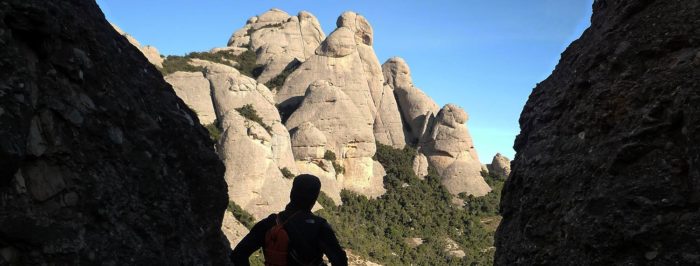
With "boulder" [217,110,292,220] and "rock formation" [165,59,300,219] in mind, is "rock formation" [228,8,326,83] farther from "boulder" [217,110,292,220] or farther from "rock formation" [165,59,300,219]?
"boulder" [217,110,292,220]

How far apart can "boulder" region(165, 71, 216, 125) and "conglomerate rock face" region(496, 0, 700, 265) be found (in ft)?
Result: 98.9

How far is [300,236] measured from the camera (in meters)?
4.60

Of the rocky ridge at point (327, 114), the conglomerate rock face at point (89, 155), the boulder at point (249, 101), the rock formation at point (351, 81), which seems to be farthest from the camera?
the rock formation at point (351, 81)

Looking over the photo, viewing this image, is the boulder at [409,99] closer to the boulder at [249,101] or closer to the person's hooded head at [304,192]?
the boulder at [249,101]

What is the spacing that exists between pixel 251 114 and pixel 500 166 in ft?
92.9

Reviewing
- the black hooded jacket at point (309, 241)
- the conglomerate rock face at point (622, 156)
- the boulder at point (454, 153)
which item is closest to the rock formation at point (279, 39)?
the boulder at point (454, 153)

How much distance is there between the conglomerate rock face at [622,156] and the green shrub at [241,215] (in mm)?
20417

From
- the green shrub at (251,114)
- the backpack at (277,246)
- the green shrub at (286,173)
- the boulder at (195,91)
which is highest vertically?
the boulder at (195,91)

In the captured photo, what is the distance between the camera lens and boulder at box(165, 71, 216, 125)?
35.0 m

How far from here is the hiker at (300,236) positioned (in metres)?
4.58

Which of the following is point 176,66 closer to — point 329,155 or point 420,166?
point 329,155

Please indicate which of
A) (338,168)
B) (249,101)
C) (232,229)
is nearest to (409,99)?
(338,168)

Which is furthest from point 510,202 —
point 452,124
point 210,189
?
point 452,124

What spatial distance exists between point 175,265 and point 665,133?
15.9 feet
